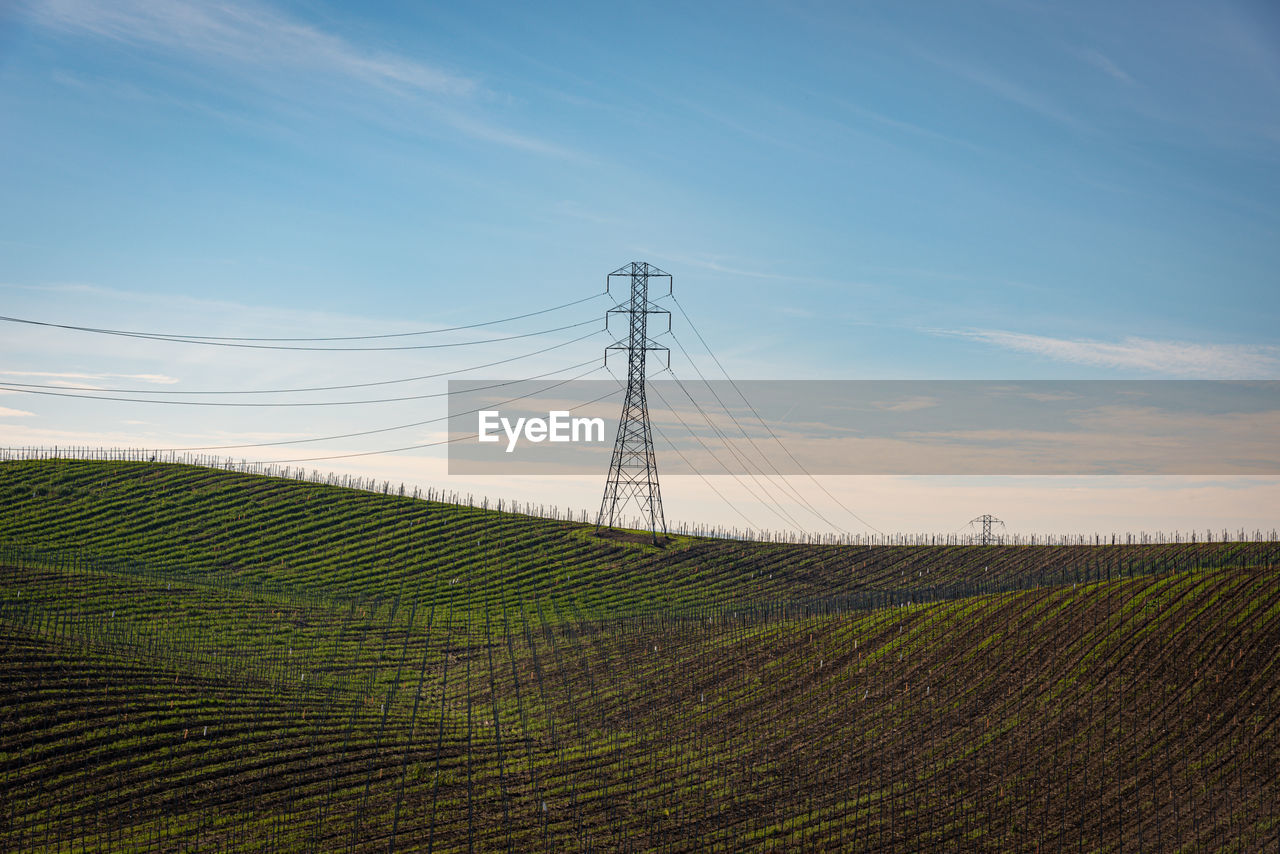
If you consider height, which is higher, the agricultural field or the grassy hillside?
the grassy hillside

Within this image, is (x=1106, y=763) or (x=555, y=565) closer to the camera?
(x=1106, y=763)

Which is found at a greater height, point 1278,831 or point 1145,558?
point 1145,558

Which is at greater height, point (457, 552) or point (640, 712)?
point (457, 552)

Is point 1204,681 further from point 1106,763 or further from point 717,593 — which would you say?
point 717,593

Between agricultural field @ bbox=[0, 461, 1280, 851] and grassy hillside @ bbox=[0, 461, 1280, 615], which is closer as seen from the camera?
agricultural field @ bbox=[0, 461, 1280, 851]

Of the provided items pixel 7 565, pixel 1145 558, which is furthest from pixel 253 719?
pixel 1145 558

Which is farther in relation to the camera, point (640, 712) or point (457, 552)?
point (457, 552)

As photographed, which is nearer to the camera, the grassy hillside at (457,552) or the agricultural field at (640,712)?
the agricultural field at (640,712)

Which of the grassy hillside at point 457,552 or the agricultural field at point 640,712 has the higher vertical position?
the grassy hillside at point 457,552
